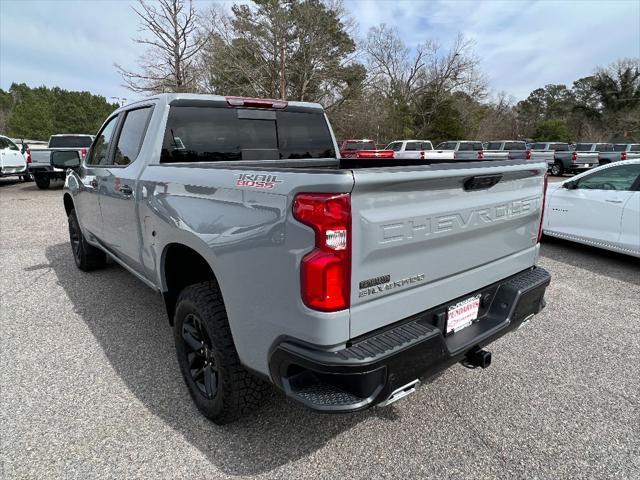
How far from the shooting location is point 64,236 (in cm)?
768

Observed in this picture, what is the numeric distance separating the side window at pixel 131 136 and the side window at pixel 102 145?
32 centimetres

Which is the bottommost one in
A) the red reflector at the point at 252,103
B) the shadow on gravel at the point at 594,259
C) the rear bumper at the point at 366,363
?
the shadow on gravel at the point at 594,259

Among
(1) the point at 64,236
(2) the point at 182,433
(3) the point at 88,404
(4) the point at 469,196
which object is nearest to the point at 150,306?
(3) the point at 88,404

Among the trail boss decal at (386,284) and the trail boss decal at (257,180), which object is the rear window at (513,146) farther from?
the trail boss decal at (257,180)

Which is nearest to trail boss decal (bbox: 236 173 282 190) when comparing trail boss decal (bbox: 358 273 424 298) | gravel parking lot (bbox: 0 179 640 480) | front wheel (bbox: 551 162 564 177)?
trail boss decal (bbox: 358 273 424 298)

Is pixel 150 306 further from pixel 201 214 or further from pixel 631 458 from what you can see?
pixel 631 458

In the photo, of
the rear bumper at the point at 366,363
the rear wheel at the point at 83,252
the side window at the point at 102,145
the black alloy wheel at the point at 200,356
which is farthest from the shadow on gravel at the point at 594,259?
the rear wheel at the point at 83,252

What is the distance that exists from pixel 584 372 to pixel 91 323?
13.8 ft

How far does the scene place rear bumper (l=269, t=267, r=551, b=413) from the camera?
169 cm

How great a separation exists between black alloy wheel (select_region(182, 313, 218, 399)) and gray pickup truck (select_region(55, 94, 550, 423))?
0.01 m

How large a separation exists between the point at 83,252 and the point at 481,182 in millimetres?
4885

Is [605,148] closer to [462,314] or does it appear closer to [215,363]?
[462,314]

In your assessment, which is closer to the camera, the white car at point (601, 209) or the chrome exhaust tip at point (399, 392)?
the chrome exhaust tip at point (399, 392)

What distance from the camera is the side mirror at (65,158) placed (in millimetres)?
4543
